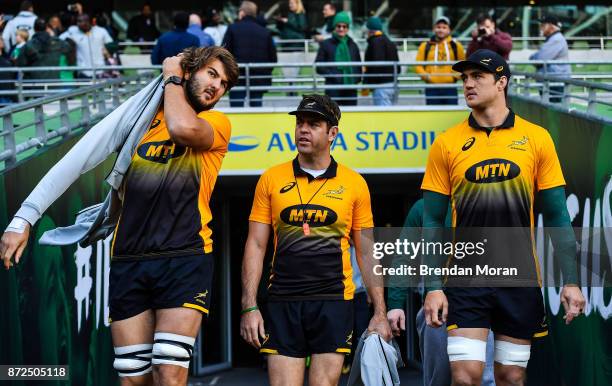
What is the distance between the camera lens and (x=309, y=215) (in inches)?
303

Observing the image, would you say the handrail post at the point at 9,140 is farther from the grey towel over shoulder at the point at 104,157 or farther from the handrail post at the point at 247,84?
the handrail post at the point at 247,84

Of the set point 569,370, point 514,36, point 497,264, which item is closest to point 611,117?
point 569,370

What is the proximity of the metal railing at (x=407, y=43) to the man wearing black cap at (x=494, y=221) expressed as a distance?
1642cm

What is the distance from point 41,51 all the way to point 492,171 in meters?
12.5

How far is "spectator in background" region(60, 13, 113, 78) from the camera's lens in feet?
65.3

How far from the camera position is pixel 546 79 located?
13086mm

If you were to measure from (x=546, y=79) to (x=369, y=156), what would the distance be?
5.01 m

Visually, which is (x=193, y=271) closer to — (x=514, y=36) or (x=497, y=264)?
(x=497, y=264)

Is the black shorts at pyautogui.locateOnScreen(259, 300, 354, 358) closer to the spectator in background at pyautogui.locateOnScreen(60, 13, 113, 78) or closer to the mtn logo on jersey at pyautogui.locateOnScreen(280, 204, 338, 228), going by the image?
the mtn logo on jersey at pyautogui.locateOnScreen(280, 204, 338, 228)

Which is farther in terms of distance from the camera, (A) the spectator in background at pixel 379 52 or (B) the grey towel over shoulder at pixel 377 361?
(A) the spectator in background at pixel 379 52

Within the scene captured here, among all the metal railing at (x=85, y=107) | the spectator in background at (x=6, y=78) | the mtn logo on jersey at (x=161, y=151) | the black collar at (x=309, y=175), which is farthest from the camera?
the spectator in background at (x=6, y=78)

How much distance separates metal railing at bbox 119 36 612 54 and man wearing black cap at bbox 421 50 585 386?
16.4 metres

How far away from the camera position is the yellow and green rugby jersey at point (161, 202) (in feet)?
21.1
